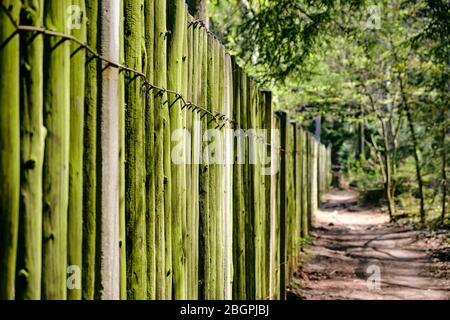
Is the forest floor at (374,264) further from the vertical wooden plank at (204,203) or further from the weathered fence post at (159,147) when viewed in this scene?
the weathered fence post at (159,147)

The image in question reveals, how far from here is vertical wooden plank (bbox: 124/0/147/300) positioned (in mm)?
2211

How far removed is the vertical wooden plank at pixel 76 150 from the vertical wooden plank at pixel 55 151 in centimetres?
7

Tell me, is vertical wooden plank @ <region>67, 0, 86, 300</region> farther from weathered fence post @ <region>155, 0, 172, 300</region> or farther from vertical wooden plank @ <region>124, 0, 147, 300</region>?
weathered fence post @ <region>155, 0, 172, 300</region>

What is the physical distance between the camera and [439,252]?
31.9 feet

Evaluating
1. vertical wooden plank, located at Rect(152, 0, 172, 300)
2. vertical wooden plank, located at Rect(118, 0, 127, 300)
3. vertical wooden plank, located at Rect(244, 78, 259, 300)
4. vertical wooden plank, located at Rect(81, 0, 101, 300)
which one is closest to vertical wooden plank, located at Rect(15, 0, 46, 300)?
vertical wooden plank, located at Rect(81, 0, 101, 300)

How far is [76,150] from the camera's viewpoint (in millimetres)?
1777

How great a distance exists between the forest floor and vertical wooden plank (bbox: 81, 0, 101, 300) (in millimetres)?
5738

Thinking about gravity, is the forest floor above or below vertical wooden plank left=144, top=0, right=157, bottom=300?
below

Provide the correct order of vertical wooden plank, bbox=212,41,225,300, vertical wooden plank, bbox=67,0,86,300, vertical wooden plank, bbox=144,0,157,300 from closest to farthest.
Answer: vertical wooden plank, bbox=67,0,86,300
vertical wooden plank, bbox=144,0,157,300
vertical wooden plank, bbox=212,41,225,300

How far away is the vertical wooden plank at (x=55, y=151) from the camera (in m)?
1.63

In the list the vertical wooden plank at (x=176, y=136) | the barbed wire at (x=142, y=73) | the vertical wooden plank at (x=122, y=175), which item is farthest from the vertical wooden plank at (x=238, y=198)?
the vertical wooden plank at (x=122, y=175)

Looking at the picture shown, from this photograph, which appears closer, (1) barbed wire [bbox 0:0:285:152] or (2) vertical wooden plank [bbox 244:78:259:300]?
(1) barbed wire [bbox 0:0:285:152]

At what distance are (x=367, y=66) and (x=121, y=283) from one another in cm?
1453
